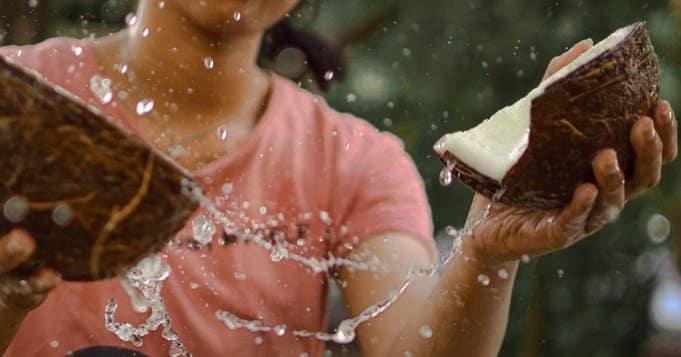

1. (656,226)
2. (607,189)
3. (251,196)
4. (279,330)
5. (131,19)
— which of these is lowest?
(656,226)

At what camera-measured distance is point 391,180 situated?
1.22 meters

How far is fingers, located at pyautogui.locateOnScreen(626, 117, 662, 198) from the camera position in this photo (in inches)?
31.4

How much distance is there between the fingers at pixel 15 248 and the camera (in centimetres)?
78

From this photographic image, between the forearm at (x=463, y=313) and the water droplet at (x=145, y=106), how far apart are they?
345 mm

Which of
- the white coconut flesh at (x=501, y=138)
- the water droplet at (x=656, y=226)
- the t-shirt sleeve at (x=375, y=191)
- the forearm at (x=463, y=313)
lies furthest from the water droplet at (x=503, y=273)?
the water droplet at (x=656, y=226)

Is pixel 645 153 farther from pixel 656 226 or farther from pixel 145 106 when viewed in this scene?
pixel 656 226

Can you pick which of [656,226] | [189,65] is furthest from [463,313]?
[656,226]

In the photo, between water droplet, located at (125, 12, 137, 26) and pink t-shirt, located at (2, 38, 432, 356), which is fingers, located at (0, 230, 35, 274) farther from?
water droplet, located at (125, 12, 137, 26)

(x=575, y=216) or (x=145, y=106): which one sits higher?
(x=575, y=216)

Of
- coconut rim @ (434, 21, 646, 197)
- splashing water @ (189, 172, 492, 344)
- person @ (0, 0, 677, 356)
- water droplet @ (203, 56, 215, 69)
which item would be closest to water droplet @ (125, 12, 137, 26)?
person @ (0, 0, 677, 356)

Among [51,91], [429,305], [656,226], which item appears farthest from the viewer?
[656,226]

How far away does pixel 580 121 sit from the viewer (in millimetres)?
806

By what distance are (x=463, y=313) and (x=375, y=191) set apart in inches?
9.1

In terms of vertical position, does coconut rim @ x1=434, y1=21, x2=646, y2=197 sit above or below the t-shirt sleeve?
above
